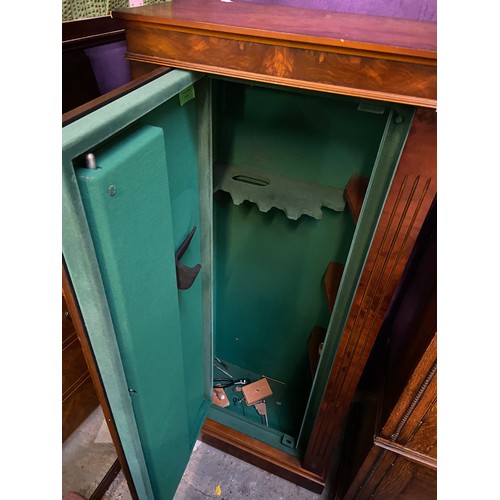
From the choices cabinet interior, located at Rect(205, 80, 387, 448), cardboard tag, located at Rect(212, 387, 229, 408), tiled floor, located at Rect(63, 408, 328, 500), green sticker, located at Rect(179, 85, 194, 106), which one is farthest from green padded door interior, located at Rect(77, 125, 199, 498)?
cardboard tag, located at Rect(212, 387, 229, 408)

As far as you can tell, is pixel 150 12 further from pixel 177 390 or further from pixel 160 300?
pixel 177 390

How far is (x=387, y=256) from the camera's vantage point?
830mm

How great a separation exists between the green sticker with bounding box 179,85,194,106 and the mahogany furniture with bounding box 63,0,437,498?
0.05 metres

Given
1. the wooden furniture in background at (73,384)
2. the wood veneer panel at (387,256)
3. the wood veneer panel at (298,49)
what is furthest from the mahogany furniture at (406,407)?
the wooden furniture in background at (73,384)

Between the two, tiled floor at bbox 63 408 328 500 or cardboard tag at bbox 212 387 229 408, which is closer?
tiled floor at bbox 63 408 328 500

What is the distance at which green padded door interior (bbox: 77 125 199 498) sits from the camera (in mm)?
532

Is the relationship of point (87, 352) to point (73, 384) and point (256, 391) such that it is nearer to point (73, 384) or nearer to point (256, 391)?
Answer: point (73, 384)

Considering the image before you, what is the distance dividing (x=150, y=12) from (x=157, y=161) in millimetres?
369

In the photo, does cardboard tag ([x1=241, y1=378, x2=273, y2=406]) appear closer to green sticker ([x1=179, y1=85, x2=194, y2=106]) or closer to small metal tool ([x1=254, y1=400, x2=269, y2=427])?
small metal tool ([x1=254, y1=400, x2=269, y2=427])

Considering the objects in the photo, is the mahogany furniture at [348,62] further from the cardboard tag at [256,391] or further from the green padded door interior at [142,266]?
the cardboard tag at [256,391]

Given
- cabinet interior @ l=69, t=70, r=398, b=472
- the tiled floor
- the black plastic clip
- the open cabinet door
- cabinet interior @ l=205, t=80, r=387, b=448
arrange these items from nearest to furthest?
1. the open cabinet door
2. cabinet interior @ l=69, t=70, r=398, b=472
3. the black plastic clip
4. cabinet interior @ l=205, t=80, r=387, b=448
5. the tiled floor

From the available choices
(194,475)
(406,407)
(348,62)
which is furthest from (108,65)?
→ (194,475)

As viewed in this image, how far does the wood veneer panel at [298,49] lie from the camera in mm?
635

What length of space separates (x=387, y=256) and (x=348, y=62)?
425 millimetres
